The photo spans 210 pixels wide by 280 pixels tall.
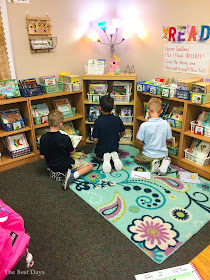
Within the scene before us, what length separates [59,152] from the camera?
2.81m

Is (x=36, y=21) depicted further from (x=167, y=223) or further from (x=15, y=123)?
(x=167, y=223)

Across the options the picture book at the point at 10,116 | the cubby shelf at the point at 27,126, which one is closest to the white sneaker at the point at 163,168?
the cubby shelf at the point at 27,126

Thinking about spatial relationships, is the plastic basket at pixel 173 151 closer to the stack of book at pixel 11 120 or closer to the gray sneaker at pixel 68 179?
the gray sneaker at pixel 68 179

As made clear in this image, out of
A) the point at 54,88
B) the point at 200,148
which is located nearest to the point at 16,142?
the point at 54,88

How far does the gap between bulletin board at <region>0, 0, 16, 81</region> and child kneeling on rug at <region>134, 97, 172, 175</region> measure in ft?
6.22

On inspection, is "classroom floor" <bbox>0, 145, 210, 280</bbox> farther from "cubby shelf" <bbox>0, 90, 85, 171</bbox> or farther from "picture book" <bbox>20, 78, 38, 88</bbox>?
"picture book" <bbox>20, 78, 38, 88</bbox>

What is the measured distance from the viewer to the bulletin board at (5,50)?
117 inches

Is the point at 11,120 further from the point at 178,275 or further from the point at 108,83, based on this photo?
the point at 178,275

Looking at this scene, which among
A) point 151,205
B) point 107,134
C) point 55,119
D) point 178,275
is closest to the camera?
point 178,275

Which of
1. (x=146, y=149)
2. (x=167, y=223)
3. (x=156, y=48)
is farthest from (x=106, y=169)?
(x=156, y=48)

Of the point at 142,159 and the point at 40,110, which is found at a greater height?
the point at 40,110

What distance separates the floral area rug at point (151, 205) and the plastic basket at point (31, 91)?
1317mm

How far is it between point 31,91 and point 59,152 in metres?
1.00

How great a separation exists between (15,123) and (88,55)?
166cm
